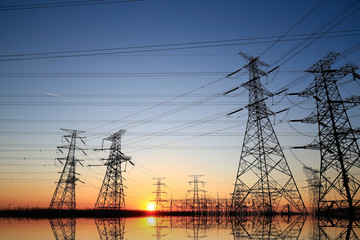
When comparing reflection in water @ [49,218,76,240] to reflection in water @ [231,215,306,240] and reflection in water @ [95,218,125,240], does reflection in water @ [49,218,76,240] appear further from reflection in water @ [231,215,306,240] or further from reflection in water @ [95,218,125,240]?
reflection in water @ [231,215,306,240]

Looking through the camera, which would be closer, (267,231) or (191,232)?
(267,231)

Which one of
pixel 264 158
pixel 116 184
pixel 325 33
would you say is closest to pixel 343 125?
pixel 264 158

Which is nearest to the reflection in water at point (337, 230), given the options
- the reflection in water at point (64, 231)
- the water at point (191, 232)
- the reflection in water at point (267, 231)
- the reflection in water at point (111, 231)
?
the water at point (191, 232)

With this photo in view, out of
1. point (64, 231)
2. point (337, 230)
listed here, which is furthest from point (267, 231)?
point (64, 231)

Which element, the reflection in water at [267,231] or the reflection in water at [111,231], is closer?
the reflection in water at [267,231]

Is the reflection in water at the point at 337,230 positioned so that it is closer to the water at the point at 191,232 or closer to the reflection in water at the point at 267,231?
the water at the point at 191,232

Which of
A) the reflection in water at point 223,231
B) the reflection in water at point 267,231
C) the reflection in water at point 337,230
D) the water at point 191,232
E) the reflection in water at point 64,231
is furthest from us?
the reflection in water at point 64,231

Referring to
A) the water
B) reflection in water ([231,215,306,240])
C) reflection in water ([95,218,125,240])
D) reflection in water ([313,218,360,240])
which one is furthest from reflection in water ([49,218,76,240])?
reflection in water ([313,218,360,240])

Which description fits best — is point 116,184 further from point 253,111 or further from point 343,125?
point 343,125

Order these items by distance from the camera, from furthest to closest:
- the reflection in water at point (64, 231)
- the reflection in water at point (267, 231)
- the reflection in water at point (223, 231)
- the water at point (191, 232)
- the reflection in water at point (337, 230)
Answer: the reflection in water at point (64, 231)
the water at point (191, 232)
the reflection in water at point (223, 231)
the reflection in water at point (267, 231)
the reflection in water at point (337, 230)

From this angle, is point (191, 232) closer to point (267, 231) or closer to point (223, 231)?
point (223, 231)

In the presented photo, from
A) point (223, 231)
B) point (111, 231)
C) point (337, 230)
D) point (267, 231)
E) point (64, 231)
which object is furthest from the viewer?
point (64, 231)
